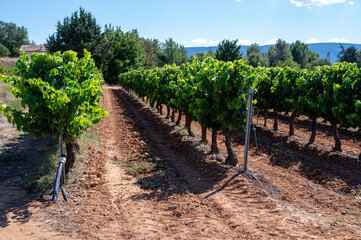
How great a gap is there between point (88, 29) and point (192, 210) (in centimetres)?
4638

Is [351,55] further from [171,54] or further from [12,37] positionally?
[12,37]

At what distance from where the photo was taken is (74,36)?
44938mm

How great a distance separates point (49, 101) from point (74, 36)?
43.4 metres

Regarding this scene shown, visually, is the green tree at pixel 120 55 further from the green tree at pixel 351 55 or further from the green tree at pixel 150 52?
the green tree at pixel 351 55

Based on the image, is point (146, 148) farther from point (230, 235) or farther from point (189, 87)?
point (230, 235)

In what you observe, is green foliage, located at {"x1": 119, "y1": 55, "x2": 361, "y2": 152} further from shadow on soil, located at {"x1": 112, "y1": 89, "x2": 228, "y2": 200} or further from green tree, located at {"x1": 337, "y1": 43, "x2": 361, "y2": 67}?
green tree, located at {"x1": 337, "y1": 43, "x2": 361, "y2": 67}

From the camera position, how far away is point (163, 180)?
7.73 metres

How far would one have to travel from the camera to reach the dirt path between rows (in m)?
5.12

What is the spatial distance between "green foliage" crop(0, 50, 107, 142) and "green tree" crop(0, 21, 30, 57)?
305 ft

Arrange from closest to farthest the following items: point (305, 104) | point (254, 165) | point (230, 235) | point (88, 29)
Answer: point (230, 235) → point (254, 165) → point (305, 104) → point (88, 29)

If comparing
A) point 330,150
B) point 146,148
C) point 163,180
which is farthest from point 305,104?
point 163,180

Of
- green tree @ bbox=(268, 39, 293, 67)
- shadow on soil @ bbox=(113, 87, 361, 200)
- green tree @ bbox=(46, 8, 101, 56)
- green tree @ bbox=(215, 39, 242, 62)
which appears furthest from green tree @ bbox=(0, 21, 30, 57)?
shadow on soil @ bbox=(113, 87, 361, 200)

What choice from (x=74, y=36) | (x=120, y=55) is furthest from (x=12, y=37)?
(x=74, y=36)

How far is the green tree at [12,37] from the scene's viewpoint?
8706 centimetres
